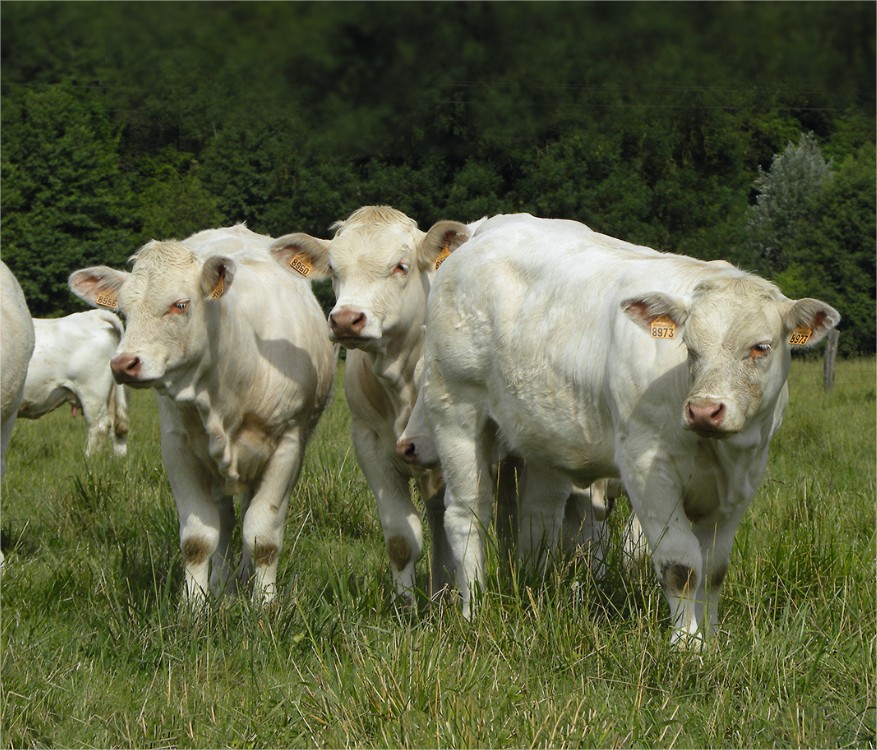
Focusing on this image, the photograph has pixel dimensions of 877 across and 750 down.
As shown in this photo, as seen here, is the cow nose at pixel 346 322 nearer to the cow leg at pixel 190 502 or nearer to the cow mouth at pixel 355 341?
the cow mouth at pixel 355 341

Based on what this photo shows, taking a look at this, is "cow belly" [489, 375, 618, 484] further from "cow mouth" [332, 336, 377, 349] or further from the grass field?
"cow mouth" [332, 336, 377, 349]

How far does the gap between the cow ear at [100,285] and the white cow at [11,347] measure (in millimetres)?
1000

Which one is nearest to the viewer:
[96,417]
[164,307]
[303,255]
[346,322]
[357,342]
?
[164,307]

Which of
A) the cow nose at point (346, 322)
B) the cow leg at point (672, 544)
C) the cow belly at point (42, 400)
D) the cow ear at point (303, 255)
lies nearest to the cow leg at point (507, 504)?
the cow nose at point (346, 322)

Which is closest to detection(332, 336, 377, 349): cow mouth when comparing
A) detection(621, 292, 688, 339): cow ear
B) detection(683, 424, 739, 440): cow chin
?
detection(621, 292, 688, 339): cow ear

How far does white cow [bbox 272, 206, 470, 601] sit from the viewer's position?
5793mm

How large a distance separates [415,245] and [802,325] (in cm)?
229

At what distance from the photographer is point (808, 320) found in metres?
4.27

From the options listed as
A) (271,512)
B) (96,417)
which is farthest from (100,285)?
(96,417)

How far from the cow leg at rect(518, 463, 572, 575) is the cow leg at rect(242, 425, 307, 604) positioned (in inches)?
44.6

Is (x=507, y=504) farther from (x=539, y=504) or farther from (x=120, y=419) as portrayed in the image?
(x=120, y=419)

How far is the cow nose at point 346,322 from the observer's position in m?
5.46

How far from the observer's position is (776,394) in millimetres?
4305

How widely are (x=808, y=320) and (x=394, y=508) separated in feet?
7.85
